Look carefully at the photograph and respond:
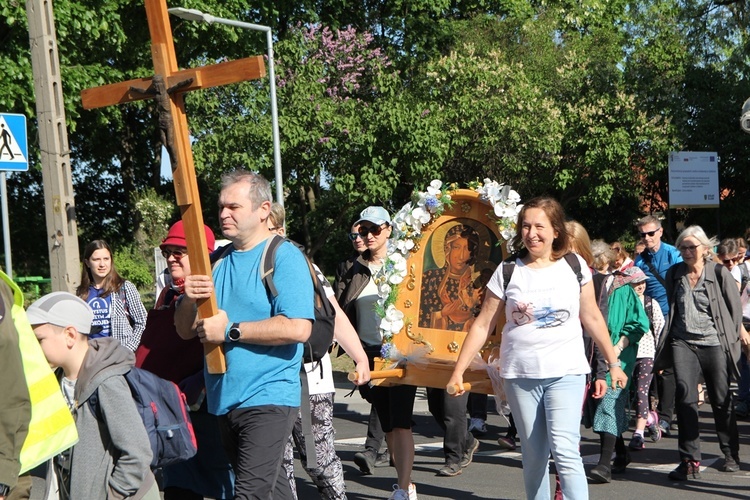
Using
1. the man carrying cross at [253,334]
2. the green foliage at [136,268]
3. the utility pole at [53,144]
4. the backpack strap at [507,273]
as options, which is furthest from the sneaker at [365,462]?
the green foliage at [136,268]

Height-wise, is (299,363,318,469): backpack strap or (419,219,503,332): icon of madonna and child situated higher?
(419,219,503,332): icon of madonna and child

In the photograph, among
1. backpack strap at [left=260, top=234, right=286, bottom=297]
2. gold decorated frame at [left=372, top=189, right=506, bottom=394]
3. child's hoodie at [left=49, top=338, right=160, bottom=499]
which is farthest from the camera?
gold decorated frame at [left=372, top=189, right=506, bottom=394]

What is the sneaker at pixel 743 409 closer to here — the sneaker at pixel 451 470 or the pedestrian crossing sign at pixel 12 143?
the sneaker at pixel 451 470

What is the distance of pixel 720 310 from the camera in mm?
7770

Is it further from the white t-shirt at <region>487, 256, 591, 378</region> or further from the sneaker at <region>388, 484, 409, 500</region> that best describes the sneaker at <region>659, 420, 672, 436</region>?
the white t-shirt at <region>487, 256, 591, 378</region>

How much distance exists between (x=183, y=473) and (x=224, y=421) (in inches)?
24.3

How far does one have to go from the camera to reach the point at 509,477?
796 centimetres

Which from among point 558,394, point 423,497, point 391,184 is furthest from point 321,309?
point 391,184

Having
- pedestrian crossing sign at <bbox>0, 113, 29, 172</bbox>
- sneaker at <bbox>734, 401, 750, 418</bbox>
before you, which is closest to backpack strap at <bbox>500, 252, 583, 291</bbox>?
pedestrian crossing sign at <bbox>0, 113, 29, 172</bbox>

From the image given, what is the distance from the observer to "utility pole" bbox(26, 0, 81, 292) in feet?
28.6

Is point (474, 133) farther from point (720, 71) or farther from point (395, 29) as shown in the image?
point (720, 71)

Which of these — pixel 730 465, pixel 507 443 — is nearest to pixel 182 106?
pixel 730 465

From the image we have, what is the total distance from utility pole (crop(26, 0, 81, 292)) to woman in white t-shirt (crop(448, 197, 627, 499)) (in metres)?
4.43

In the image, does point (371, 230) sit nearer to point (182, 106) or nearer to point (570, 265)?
point (570, 265)
